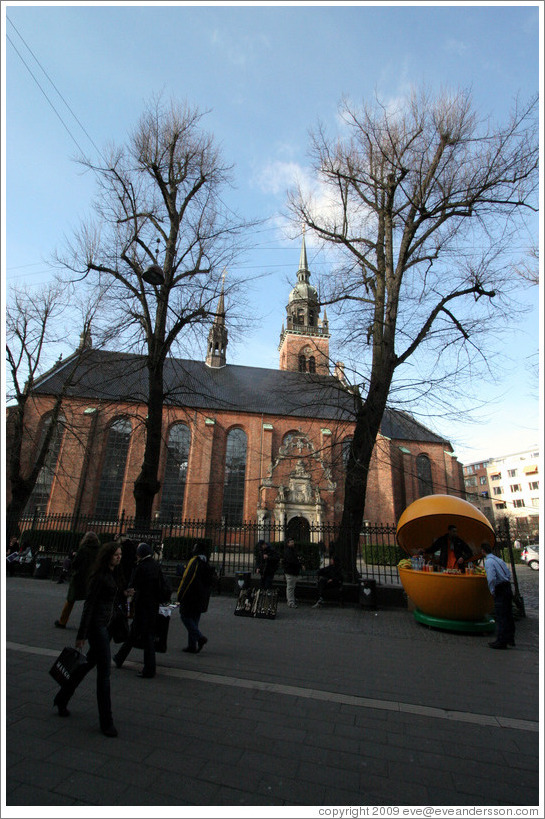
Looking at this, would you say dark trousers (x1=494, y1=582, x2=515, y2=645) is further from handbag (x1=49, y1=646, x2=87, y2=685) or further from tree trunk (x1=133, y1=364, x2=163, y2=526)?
tree trunk (x1=133, y1=364, x2=163, y2=526)

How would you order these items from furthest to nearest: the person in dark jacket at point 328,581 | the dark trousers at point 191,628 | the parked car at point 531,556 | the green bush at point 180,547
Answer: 1. the parked car at point 531,556
2. the green bush at point 180,547
3. the person in dark jacket at point 328,581
4. the dark trousers at point 191,628

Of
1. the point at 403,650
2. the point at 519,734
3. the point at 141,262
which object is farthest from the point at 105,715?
the point at 141,262

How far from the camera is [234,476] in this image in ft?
91.4

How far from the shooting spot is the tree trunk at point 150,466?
11773 millimetres

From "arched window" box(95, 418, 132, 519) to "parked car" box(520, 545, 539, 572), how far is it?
94.0 feet

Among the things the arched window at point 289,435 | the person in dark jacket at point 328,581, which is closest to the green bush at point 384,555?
the person in dark jacket at point 328,581

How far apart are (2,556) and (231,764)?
7.09 ft

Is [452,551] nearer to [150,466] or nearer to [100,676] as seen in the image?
[100,676]

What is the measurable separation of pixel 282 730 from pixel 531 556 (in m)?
33.5

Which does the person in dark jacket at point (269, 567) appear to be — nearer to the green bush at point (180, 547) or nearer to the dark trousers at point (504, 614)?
the dark trousers at point (504, 614)

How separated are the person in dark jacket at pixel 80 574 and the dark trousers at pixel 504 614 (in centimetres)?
677

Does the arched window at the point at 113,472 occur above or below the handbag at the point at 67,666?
above

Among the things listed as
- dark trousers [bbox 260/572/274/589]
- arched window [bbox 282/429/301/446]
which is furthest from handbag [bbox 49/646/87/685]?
arched window [bbox 282/429/301/446]

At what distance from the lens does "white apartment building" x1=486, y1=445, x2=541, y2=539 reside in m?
59.5
